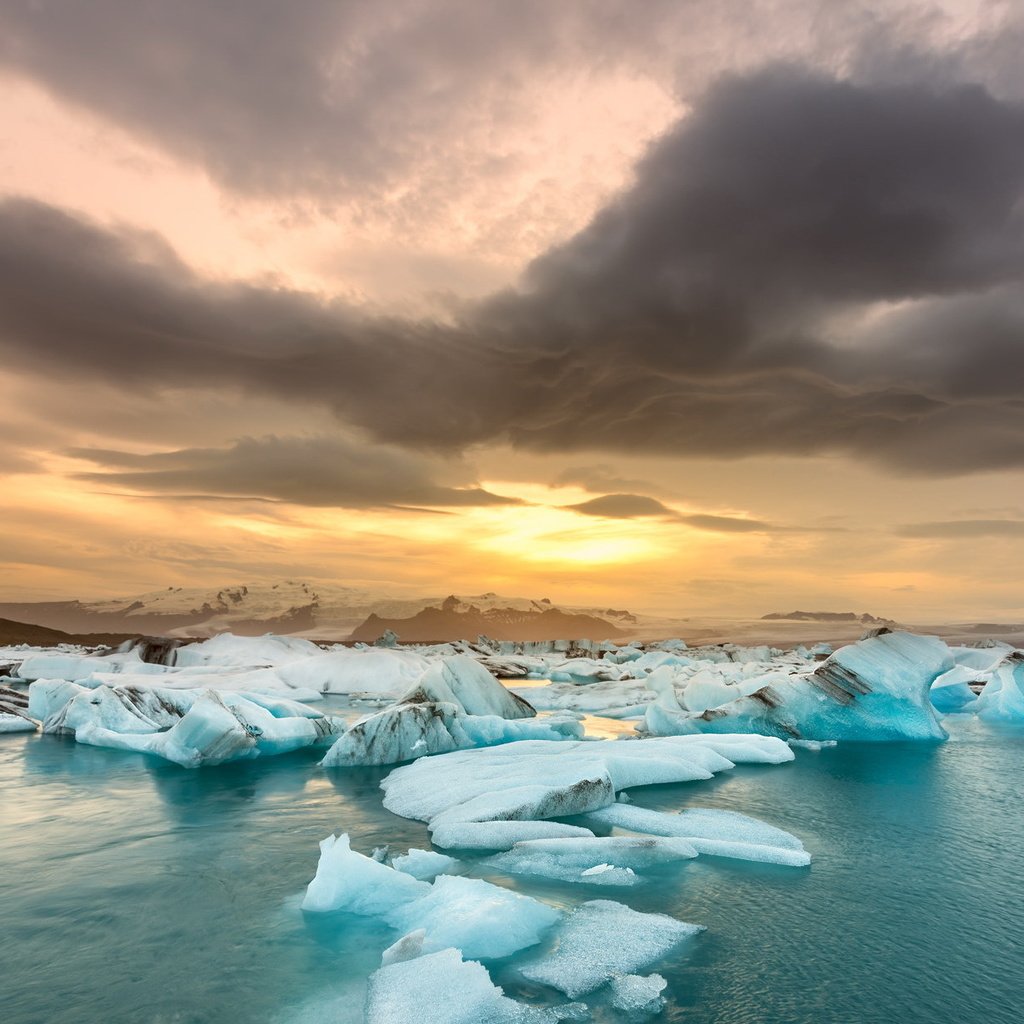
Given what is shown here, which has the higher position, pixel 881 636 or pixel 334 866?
pixel 881 636

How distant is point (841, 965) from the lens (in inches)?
202

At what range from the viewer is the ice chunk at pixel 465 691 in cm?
1622

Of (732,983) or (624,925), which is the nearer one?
(732,983)

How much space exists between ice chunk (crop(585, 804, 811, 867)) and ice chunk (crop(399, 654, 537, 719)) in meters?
7.24

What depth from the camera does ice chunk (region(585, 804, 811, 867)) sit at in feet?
24.6

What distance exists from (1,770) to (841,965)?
14953 mm

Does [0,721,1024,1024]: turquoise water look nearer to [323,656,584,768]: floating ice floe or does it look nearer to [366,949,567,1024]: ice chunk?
[366,949,567,1024]: ice chunk

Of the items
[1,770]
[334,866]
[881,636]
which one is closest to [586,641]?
[881,636]

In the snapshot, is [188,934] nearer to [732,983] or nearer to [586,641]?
[732,983]

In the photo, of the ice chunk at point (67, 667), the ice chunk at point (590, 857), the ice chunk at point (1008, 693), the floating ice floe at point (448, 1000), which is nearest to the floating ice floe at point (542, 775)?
the ice chunk at point (590, 857)

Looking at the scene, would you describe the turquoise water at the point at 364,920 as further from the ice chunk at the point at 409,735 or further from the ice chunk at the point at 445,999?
the ice chunk at the point at 409,735

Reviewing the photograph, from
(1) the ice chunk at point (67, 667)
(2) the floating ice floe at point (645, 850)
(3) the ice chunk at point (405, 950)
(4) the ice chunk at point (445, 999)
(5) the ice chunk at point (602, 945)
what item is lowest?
(1) the ice chunk at point (67, 667)

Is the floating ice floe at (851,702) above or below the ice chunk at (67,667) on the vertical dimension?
above

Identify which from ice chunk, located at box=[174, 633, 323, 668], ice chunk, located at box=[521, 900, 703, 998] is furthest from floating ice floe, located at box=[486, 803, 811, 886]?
ice chunk, located at box=[174, 633, 323, 668]
